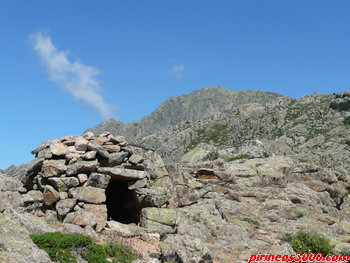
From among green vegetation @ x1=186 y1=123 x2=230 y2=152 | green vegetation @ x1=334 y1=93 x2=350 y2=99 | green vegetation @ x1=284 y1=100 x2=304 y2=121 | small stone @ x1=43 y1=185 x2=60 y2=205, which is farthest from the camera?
green vegetation @ x1=334 y1=93 x2=350 y2=99

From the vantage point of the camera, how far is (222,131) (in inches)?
6117

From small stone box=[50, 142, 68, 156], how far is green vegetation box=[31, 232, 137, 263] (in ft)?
31.7

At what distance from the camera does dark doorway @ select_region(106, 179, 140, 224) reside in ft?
90.4

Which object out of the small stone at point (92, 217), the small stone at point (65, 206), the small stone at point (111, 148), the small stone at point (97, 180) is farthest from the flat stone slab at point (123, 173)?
the small stone at point (65, 206)

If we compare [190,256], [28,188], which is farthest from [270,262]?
[28,188]

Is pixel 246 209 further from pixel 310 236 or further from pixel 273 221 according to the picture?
pixel 310 236

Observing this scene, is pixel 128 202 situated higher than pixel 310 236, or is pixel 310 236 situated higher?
pixel 128 202

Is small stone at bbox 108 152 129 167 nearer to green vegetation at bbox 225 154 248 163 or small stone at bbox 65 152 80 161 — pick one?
small stone at bbox 65 152 80 161

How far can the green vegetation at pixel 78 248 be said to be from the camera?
1611 cm

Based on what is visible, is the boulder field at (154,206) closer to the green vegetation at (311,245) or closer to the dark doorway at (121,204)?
the dark doorway at (121,204)

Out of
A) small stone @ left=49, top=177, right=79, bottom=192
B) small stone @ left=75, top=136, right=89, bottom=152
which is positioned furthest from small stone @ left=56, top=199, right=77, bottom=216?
small stone @ left=75, top=136, right=89, bottom=152

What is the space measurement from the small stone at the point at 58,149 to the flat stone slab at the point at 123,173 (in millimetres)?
3215

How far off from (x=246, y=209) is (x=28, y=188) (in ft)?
60.0

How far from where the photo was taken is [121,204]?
29312mm
